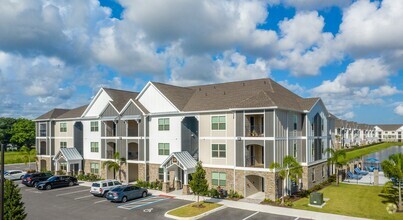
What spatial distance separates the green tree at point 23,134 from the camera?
9669 cm

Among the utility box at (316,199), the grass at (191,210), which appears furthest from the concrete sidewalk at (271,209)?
the utility box at (316,199)

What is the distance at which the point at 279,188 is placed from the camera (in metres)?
29.1

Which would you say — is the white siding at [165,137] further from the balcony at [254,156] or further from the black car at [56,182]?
the black car at [56,182]

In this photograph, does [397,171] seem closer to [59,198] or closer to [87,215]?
[87,215]

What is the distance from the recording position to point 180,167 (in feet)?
106

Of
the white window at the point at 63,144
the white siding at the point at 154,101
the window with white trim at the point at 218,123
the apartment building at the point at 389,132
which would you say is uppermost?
the white siding at the point at 154,101

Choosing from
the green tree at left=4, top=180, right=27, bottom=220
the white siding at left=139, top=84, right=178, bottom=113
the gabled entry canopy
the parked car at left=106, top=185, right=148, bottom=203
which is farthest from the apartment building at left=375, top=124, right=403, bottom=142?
the green tree at left=4, top=180, right=27, bottom=220

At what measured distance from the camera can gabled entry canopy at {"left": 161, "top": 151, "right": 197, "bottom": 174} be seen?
3209cm

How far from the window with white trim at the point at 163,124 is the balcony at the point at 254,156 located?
1041cm

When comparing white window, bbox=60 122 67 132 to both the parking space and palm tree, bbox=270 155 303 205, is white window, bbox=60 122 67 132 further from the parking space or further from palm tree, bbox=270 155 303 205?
palm tree, bbox=270 155 303 205

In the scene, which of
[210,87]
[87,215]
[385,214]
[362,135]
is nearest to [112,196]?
[87,215]

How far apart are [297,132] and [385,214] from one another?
11948 millimetres

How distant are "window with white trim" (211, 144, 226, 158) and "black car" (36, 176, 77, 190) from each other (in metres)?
18.1

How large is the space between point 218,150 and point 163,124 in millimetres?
7985
